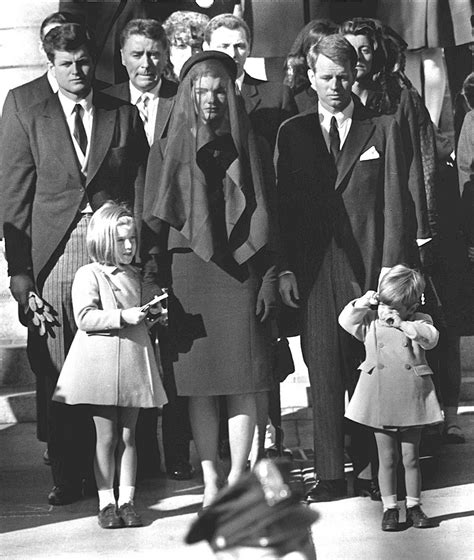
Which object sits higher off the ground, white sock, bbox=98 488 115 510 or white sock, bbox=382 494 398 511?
white sock, bbox=98 488 115 510

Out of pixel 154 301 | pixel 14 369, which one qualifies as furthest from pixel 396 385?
pixel 14 369

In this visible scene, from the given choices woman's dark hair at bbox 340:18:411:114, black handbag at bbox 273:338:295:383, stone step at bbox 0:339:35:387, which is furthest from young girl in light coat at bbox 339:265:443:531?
stone step at bbox 0:339:35:387

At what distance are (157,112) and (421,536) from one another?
2061mm

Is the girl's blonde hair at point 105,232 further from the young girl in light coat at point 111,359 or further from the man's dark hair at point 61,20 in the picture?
the man's dark hair at point 61,20

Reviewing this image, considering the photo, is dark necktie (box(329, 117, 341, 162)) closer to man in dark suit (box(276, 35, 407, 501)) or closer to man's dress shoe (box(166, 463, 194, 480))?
man in dark suit (box(276, 35, 407, 501))

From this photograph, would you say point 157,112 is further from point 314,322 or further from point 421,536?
point 421,536

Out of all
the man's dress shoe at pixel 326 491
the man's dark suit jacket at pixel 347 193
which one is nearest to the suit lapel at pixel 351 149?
the man's dark suit jacket at pixel 347 193

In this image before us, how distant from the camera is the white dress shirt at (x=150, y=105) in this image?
19.4ft

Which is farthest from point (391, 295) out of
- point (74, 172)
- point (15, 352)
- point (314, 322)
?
point (15, 352)

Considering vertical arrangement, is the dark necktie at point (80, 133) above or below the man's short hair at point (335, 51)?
below

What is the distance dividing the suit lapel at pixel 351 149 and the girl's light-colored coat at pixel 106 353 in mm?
950

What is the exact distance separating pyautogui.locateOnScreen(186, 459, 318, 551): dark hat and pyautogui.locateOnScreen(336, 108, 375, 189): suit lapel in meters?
3.93

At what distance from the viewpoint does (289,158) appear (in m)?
5.66

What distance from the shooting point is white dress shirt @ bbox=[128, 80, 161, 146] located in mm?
5907
